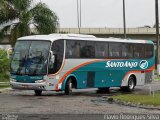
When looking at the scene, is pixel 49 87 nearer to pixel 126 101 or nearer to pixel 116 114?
pixel 126 101

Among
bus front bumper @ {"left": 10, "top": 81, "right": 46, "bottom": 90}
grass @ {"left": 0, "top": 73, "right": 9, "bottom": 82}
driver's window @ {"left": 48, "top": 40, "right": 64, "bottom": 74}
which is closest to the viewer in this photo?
bus front bumper @ {"left": 10, "top": 81, "right": 46, "bottom": 90}

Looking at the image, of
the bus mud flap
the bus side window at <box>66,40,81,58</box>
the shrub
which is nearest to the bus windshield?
the bus side window at <box>66,40,81,58</box>

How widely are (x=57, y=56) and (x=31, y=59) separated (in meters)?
1.36

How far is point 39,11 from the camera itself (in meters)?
48.9

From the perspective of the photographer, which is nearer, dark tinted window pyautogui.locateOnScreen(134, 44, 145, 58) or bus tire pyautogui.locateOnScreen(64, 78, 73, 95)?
bus tire pyautogui.locateOnScreen(64, 78, 73, 95)

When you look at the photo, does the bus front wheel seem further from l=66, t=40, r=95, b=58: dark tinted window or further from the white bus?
l=66, t=40, r=95, b=58: dark tinted window

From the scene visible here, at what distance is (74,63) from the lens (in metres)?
28.6

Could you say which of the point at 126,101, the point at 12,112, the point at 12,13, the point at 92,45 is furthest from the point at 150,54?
the point at 12,112

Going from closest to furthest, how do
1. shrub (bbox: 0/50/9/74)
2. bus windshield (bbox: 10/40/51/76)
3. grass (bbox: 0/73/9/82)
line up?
bus windshield (bbox: 10/40/51/76) < shrub (bbox: 0/50/9/74) < grass (bbox: 0/73/9/82)

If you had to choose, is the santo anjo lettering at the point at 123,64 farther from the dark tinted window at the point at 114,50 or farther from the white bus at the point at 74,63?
the dark tinted window at the point at 114,50

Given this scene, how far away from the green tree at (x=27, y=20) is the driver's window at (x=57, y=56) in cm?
1898

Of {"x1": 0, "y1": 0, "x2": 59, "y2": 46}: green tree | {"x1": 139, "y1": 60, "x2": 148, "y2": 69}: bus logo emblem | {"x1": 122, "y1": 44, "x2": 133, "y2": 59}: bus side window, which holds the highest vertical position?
{"x1": 0, "y1": 0, "x2": 59, "y2": 46}: green tree

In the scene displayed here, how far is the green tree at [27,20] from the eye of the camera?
47.2m

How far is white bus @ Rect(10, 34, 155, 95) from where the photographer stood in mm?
27234
